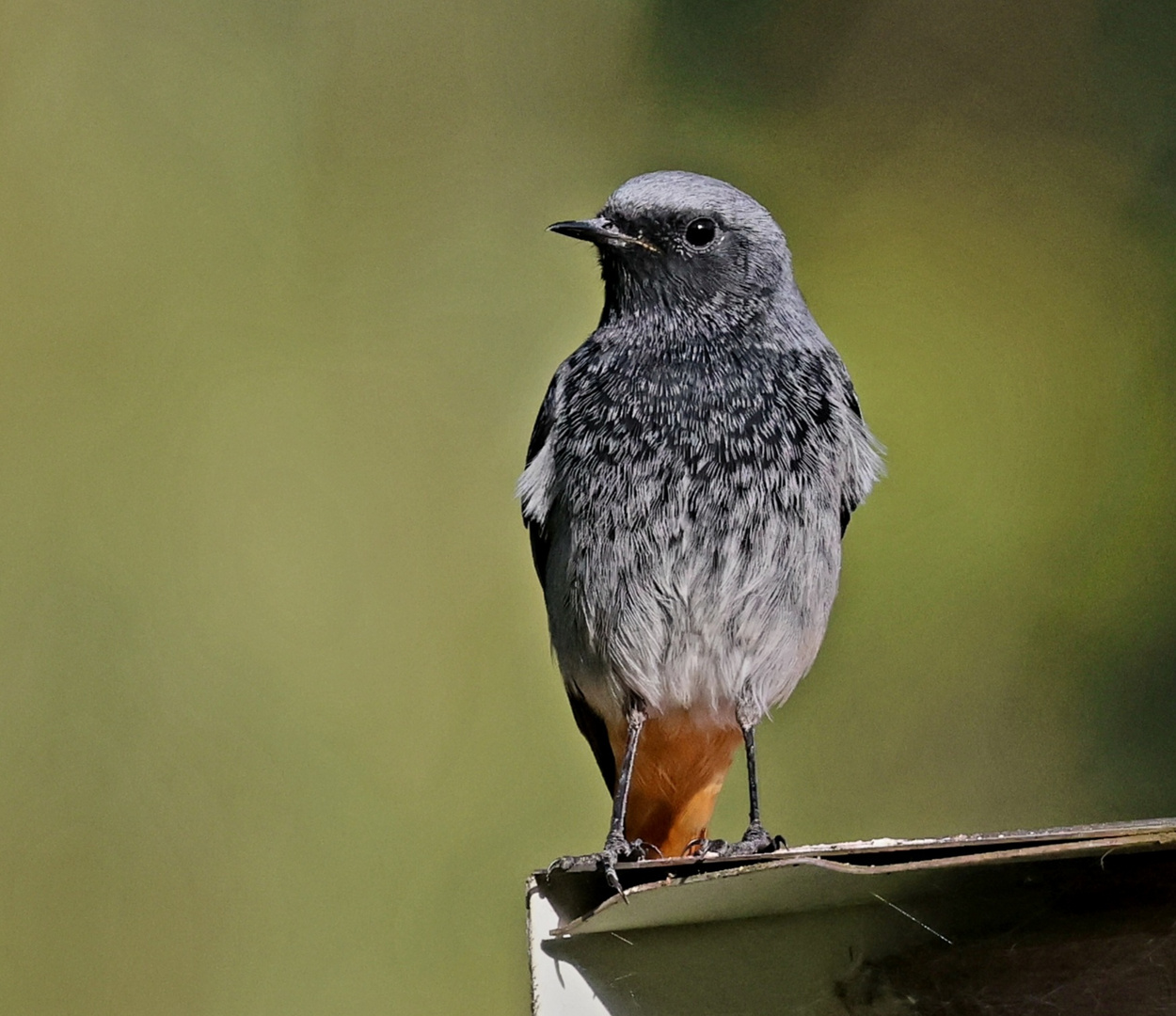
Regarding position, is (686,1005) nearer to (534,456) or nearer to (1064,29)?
(534,456)

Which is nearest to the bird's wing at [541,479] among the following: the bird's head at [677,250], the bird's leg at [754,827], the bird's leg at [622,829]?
the bird's head at [677,250]

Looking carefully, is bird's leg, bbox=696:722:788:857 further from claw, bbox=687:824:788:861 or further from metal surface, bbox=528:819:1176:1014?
metal surface, bbox=528:819:1176:1014

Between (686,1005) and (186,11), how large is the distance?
454 cm

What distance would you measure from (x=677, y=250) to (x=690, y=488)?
21.8 inches

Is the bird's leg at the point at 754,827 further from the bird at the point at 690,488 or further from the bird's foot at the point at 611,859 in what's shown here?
the bird's foot at the point at 611,859

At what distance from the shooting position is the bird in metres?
2.83

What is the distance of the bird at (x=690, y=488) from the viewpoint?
2.83m

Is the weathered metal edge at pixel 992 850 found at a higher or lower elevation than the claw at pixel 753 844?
higher

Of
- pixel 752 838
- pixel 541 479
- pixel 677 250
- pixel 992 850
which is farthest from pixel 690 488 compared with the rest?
pixel 992 850

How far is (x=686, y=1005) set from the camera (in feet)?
6.05

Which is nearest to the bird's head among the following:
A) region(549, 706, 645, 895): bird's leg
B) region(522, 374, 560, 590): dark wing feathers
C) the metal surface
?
region(522, 374, 560, 590): dark wing feathers

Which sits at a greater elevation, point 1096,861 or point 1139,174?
point 1139,174

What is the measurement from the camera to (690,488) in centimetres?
282

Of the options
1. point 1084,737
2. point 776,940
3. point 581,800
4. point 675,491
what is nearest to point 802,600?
point 675,491
